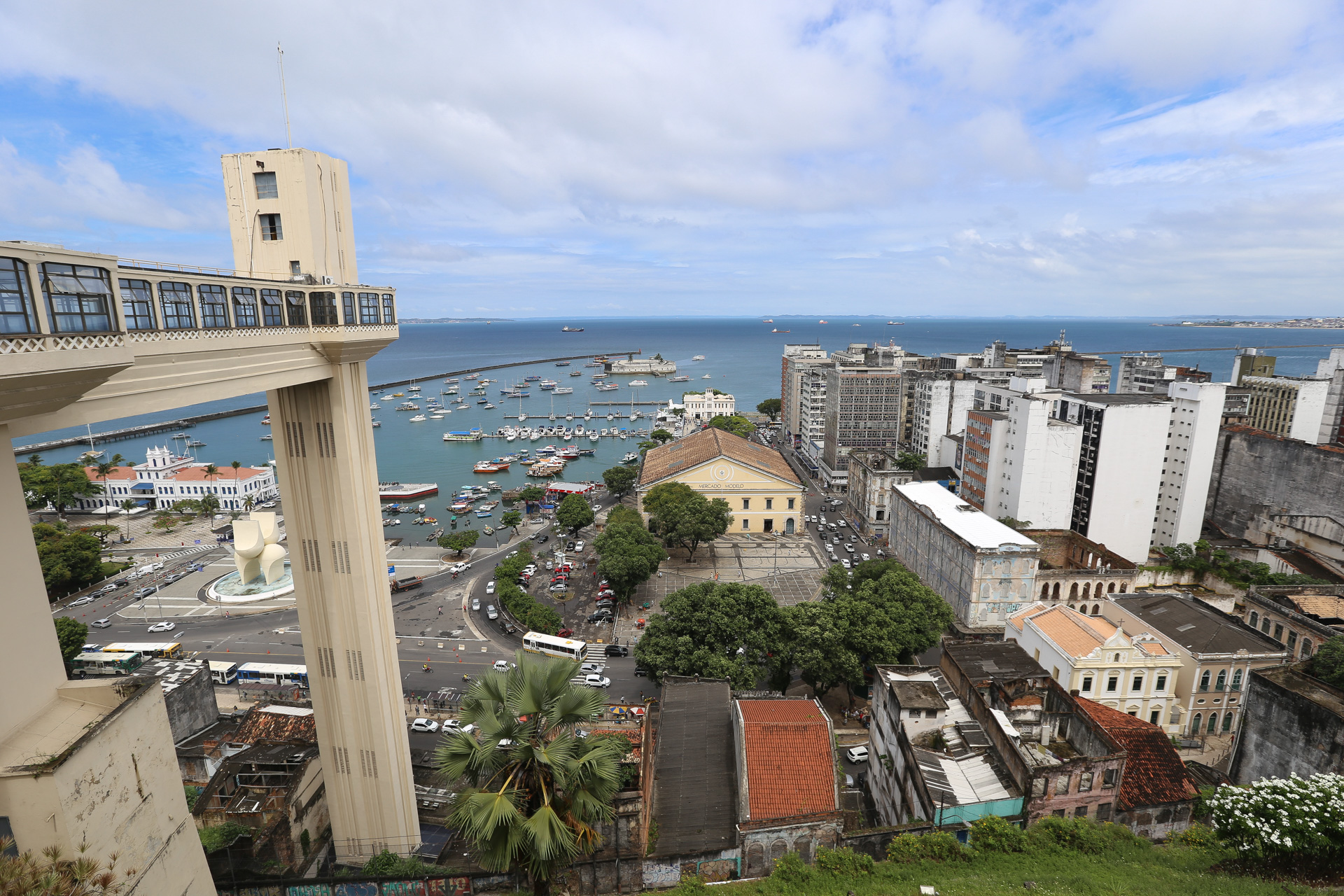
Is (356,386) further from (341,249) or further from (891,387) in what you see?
(891,387)

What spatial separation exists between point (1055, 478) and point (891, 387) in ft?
93.7

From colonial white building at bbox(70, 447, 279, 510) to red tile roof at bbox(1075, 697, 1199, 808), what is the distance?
273 feet

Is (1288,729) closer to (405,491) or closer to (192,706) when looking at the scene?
(192,706)

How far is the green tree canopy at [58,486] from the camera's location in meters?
71.4

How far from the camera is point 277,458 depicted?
17641 millimetres

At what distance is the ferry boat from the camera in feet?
275

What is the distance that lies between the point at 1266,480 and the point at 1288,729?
48119mm

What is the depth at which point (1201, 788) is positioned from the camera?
2123 centimetres

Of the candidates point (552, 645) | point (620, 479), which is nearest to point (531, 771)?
point (552, 645)

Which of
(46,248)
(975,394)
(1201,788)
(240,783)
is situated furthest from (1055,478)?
(46,248)

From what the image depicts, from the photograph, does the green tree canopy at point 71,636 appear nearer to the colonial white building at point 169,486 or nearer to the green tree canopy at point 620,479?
the colonial white building at point 169,486

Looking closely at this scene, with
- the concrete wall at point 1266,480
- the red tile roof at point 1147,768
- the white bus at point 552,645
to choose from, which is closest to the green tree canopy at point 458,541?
the white bus at point 552,645

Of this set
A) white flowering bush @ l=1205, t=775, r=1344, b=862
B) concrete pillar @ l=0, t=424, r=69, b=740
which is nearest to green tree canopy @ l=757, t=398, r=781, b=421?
white flowering bush @ l=1205, t=775, r=1344, b=862

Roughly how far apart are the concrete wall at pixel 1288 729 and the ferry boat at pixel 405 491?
3232 inches
